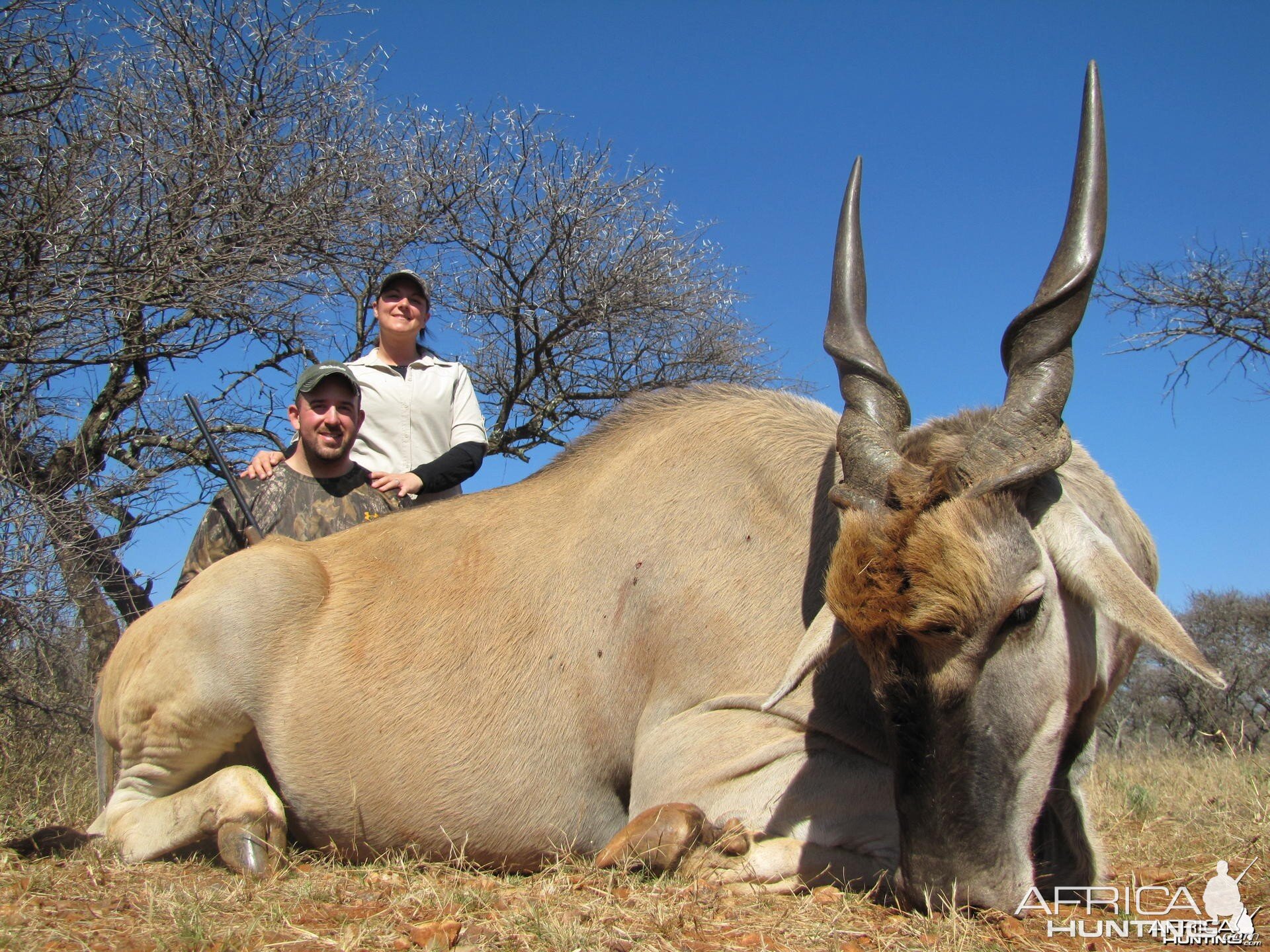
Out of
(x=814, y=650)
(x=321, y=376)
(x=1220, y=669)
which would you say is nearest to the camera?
(x=814, y=650)

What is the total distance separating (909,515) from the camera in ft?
8.77

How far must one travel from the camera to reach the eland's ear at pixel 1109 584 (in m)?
2.49

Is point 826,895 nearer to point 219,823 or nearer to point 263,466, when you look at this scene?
point 219,823

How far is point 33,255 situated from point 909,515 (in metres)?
5.50

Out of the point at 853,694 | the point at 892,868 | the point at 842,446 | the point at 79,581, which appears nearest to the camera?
the point at 892,868

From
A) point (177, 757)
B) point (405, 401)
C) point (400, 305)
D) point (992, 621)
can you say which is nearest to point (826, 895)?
point (992, 621)

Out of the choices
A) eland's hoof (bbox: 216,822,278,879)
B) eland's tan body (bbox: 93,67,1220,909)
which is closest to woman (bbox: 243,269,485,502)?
eland's tan body (bbox: 93,67,1220,909)

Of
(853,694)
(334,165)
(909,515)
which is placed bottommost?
(853,694)

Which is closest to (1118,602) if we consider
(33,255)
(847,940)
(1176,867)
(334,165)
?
(847,940)

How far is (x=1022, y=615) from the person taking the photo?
2.62 meters

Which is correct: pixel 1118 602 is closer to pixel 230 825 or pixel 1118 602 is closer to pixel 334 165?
pixel 230 825

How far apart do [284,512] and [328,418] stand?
21.1 inches

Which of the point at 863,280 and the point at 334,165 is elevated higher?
the point at 334,165

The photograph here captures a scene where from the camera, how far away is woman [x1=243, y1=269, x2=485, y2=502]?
5.66m
